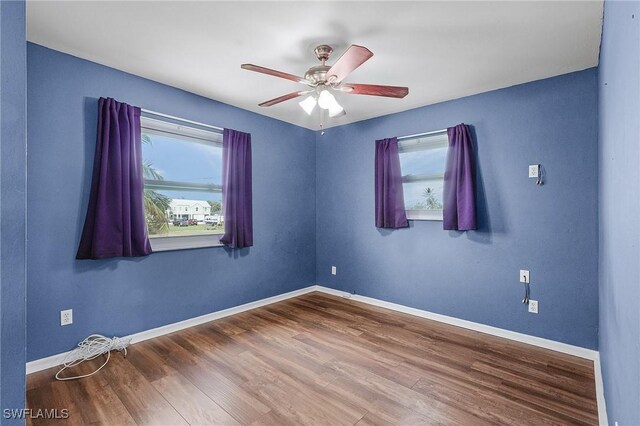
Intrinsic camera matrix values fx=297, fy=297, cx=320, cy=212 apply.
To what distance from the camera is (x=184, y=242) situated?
10.3ft

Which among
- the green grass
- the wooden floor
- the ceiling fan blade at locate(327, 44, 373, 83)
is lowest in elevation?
the wooden floor

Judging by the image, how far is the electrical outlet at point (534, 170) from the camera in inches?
106

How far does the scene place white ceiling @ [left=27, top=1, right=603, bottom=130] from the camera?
1818 mm

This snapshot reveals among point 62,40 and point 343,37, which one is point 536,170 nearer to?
point 343,37

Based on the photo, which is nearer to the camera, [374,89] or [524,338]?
[374,89]

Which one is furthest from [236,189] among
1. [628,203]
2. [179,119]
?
[628,203]

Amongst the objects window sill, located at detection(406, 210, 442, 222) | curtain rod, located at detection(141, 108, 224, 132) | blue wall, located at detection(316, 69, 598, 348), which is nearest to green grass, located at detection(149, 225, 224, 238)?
curtain rod, located at detection(141, 108, 224, 132)

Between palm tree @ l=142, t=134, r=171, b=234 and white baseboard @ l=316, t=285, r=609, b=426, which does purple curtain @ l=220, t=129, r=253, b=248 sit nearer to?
palm tree @ l=142, t=134, r=171, b=234

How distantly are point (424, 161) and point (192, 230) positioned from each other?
9.07 feet

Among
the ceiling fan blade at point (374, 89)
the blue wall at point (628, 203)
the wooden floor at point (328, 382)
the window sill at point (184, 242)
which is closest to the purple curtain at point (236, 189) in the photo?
the window sill at point (184, 242)

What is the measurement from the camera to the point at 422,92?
10.1 ft

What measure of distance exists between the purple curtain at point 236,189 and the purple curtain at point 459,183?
223 centimetres

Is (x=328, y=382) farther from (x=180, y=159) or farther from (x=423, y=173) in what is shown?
(x=180, y=159)

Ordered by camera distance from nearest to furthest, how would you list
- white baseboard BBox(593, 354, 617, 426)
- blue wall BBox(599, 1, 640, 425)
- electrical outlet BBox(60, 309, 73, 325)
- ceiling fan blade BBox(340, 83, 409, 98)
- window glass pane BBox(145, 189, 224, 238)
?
1. blue wall BBox(599, 1, 640, 425)
2. white baseboard BBox(593, 354, 617, 426)
3. ceiling fan blade BBox(340, 83, 409, 98)
4. electrical outlet BBox(60, 309, 73, 325)
5. window glass pane BBox(145, 189, 224, 238)
